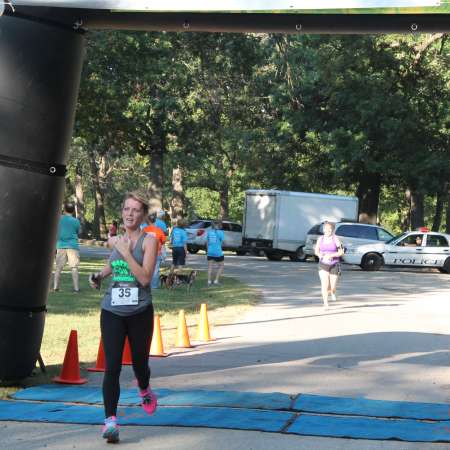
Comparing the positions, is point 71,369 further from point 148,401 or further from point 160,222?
point 160,222

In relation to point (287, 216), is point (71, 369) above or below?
below

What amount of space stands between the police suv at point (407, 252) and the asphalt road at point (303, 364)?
13674 mm

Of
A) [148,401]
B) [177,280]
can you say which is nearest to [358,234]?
[177,280]

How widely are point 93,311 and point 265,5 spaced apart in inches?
351

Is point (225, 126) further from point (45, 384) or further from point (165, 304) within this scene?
point (45, 384)

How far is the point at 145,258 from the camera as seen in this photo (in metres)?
7.09

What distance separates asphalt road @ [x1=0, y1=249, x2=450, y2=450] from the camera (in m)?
7.08

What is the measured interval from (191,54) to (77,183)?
29.6m

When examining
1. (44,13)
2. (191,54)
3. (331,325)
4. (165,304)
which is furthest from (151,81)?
(44,13)

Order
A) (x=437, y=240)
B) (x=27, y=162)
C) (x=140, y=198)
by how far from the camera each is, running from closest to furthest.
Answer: (x=140, y=198) < (x=27, y=162) < (x=437, y=240)

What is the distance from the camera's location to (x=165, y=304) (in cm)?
1828

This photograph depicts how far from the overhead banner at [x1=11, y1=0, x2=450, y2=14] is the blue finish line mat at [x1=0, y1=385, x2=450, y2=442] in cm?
339

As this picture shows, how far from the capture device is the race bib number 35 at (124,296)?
277 inches

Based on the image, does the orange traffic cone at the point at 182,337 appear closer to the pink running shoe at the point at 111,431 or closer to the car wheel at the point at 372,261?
the pink running shoe at the point at 111,431
